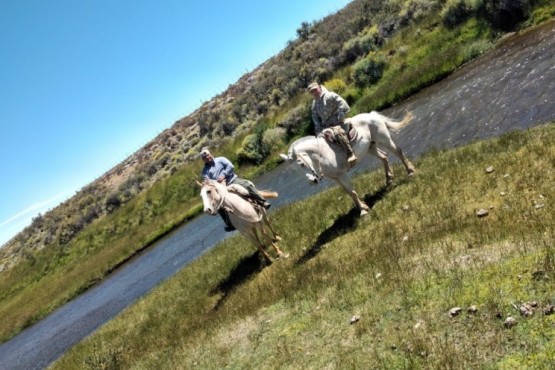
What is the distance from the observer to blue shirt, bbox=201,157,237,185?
15273mm

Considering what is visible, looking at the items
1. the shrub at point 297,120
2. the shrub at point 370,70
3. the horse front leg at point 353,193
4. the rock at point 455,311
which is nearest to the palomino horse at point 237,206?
the horse front leg at point 353,193

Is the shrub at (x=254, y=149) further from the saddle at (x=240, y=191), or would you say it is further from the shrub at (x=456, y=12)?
the saddle at (x=240, y=191)

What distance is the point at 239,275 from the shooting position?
16.0 meters

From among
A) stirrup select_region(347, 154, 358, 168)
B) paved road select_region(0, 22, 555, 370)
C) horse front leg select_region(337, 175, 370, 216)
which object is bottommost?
paved road select_region(0, 22, 555, 370)

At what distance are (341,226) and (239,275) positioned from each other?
4.13 metres

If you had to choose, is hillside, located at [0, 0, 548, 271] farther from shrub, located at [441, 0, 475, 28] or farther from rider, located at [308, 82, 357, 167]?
rider, located at [308, 82, 357, 167]

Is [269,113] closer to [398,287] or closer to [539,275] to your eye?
[398,287]

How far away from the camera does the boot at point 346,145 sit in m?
13.3

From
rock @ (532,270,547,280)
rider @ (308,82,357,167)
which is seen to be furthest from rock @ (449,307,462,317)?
rider @ (308,82,357,167)

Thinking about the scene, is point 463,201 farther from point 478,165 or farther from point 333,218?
point 333,218

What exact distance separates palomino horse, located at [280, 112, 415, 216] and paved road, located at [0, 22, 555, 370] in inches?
199

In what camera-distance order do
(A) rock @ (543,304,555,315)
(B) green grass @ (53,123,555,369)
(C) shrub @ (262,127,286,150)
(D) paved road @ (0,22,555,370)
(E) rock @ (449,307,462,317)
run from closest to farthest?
(A) rock @ (543,304,555,315)
(B) green grass @ (53,123,555,369)
(E) rock @ (449,307,462,317)
(D) paved road @ (0,22,555,370)
(C) shrub @ (262,127,286,150)

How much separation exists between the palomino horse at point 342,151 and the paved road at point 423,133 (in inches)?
199

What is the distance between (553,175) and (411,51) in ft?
77.3
